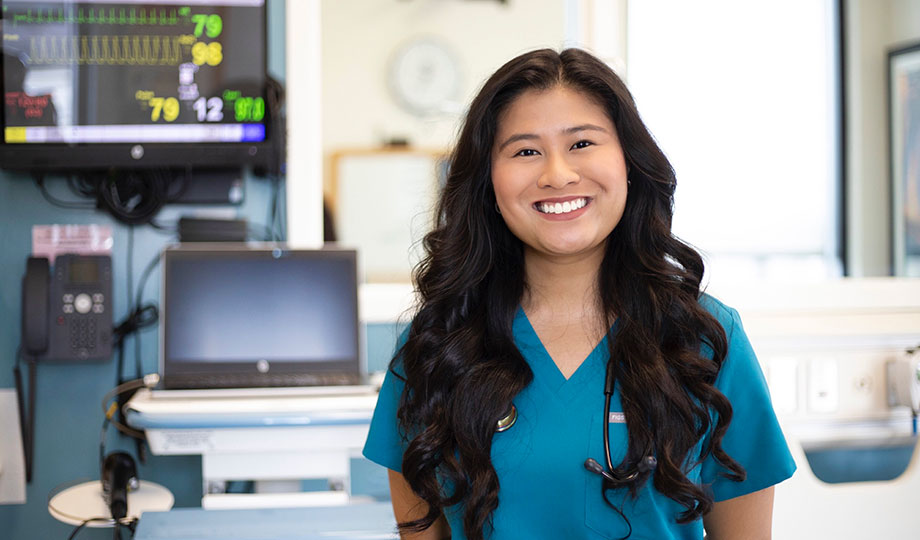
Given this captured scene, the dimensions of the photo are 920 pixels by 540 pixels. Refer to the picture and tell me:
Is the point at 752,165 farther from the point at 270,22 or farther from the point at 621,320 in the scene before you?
the point at 621,320

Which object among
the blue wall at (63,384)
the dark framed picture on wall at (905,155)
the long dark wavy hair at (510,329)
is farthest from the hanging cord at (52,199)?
the dark framed picture on wall at (905,155)

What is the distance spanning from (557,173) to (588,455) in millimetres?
362

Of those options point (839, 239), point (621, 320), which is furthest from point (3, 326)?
point (839, 239)

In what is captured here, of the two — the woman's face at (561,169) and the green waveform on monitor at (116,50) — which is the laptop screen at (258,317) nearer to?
the green waveform on monitor at (116,50)

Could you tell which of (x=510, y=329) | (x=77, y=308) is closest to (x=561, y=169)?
(x=510, y=329)

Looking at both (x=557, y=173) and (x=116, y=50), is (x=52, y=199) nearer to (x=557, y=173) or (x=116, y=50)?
(x=116, y=50)

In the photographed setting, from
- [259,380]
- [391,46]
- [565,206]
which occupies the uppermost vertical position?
[391,46]

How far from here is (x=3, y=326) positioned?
213 centimetres

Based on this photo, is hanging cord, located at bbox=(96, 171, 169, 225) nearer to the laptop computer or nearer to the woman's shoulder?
the laptop computer

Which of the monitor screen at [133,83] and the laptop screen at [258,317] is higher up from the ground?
the monitor screen at [133,83]

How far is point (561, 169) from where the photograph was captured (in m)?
1.05

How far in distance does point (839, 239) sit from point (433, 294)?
208 cm

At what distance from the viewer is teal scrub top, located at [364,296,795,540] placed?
3.45ft

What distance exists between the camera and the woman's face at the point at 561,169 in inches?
42.2
